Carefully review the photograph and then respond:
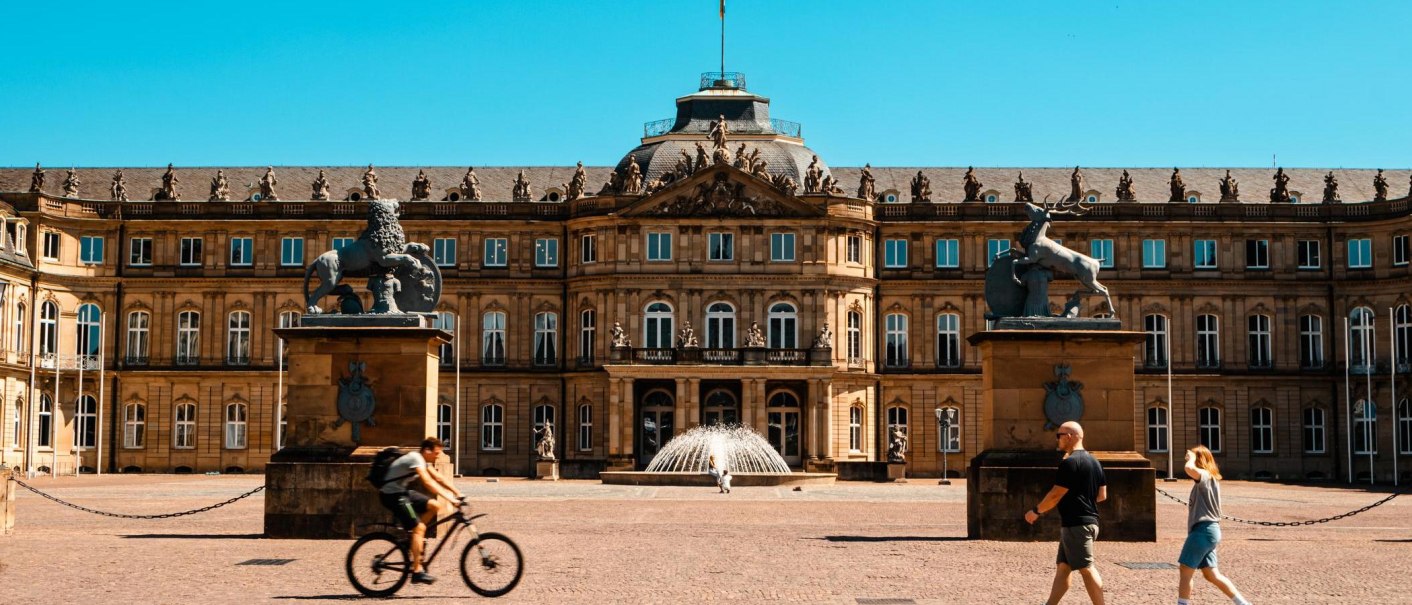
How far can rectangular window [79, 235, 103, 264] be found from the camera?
7869 cm

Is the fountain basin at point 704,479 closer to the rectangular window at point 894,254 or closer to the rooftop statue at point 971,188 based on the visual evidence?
the rectangular window at point 894,254

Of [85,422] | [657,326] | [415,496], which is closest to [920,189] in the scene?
[657,326]

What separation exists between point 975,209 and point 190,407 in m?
37.5

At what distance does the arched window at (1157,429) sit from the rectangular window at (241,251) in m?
42.1

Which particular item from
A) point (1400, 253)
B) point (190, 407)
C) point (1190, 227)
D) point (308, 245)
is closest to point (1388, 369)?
point (1400, 253)

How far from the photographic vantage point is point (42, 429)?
252 ft

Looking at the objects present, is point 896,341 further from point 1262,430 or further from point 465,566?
point 465,566

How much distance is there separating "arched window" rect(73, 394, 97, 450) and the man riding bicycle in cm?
6166

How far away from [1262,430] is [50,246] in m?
55.9

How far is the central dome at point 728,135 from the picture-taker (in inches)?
3071

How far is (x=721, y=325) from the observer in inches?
2972

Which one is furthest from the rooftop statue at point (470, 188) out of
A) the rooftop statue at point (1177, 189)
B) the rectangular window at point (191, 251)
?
the rooftop statue at point (1177, 189)

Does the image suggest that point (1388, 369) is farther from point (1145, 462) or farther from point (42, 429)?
point (42, 429)

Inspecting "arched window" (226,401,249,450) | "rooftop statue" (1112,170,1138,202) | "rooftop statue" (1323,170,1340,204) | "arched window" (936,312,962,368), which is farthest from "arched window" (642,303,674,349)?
"rooftop statue" (1323,170,1340,204)
